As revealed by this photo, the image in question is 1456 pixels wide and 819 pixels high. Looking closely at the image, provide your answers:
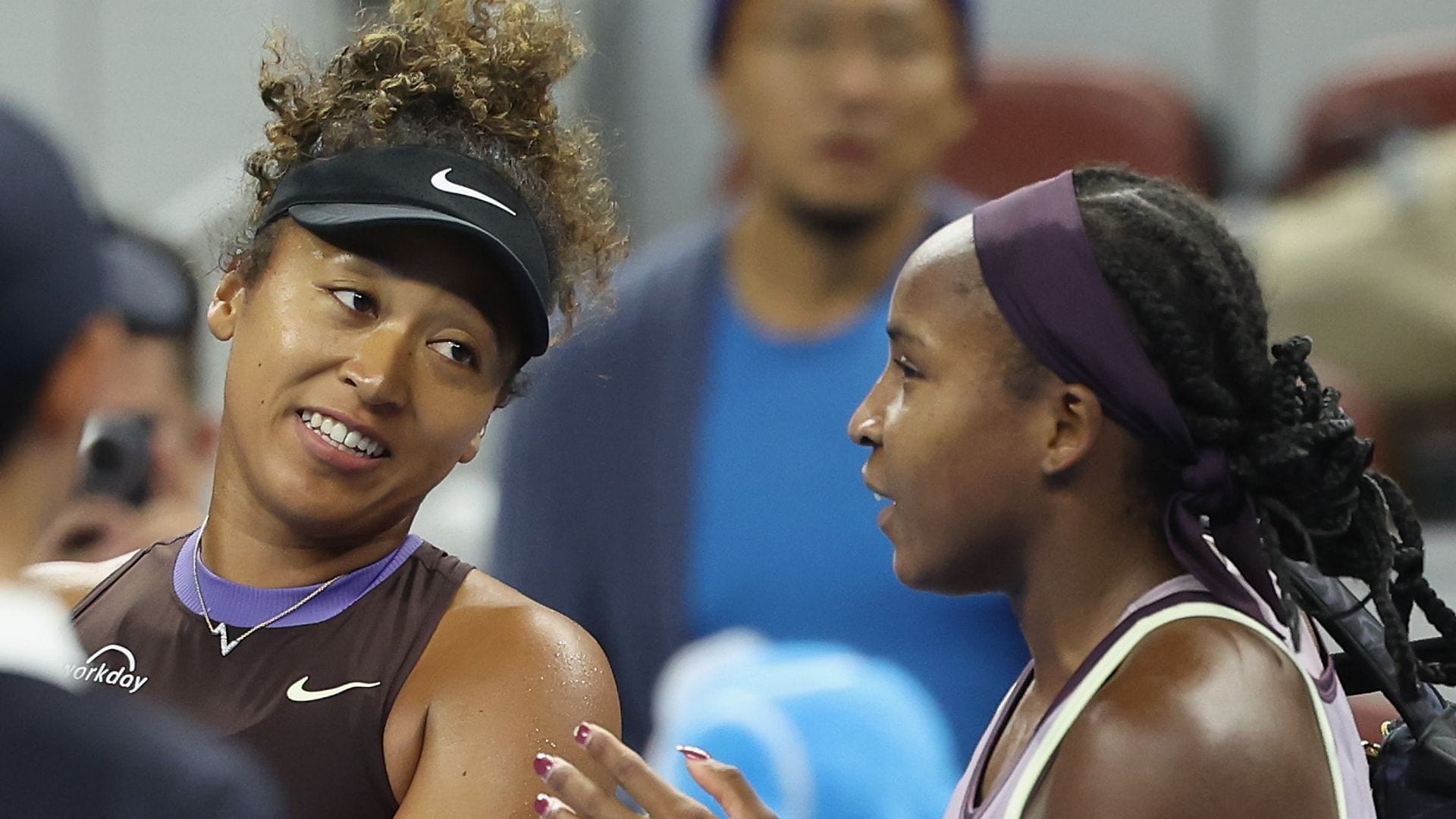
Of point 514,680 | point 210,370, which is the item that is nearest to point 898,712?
point 514,680

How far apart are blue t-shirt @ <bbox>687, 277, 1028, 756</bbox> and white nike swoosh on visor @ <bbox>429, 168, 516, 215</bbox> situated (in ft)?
3.73

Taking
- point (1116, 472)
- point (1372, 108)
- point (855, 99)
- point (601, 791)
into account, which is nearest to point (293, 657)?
point (601, 791)

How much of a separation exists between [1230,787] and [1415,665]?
0.29 m

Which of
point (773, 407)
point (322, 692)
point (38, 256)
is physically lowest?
point (773, 407)

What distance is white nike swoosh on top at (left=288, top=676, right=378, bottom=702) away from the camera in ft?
5.38

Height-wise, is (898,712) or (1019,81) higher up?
(1019,81)

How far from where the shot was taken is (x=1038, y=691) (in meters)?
1.80

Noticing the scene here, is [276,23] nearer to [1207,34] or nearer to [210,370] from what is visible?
[210,370]

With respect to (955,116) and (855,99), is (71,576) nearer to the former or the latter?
(855,99)

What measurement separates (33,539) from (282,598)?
48 centimetres

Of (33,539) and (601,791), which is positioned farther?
(601,791)

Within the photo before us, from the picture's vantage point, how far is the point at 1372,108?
4.22m

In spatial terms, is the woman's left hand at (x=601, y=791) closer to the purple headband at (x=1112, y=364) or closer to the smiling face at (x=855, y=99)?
the purple headband at (x=1112, y=364)

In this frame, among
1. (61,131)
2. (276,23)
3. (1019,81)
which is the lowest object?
(61,131)
